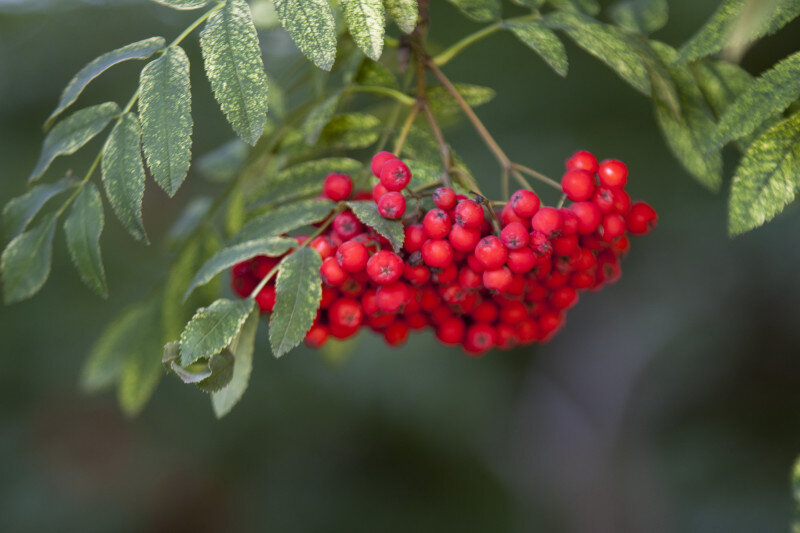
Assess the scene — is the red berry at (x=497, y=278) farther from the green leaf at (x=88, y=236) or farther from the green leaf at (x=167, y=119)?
the green leaf at (x=88, y=236)

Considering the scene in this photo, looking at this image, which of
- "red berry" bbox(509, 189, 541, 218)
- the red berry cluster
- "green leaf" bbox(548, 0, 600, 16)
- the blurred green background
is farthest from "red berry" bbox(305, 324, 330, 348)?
the blurred green background

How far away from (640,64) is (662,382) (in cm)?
219

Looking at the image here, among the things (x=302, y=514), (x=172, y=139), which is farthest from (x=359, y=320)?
(x=302, y=514)

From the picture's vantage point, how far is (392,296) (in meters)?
0.91

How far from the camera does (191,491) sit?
11.0ft

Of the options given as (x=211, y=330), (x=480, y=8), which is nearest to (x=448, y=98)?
(x=480, y=8)

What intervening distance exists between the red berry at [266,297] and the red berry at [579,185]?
1.37 ft

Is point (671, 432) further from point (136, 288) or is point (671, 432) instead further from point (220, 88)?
point (220, 88)

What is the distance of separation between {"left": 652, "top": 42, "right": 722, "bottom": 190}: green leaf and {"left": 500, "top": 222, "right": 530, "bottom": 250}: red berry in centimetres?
31

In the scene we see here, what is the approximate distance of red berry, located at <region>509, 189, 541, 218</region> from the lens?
920mm

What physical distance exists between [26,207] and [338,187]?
45 cm

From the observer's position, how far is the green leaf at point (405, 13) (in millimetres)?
877

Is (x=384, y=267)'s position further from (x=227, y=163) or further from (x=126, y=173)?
(x=227, y=163)

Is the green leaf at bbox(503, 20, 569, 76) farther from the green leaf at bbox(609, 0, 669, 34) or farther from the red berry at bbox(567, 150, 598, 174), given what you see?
the green leaf at bbox(609, 0, 669, 34)
